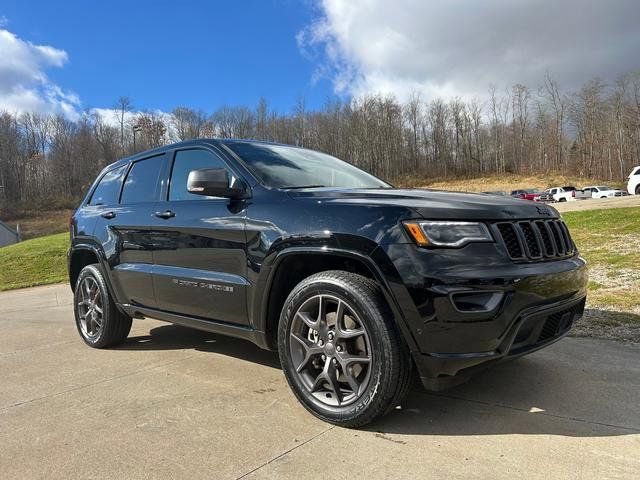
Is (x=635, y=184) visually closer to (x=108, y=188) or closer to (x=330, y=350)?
(x=108, y=188)

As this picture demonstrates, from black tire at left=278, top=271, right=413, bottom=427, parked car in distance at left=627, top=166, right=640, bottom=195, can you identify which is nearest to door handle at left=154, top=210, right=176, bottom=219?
black tire at left=278, top=271, right=413, bottom=427

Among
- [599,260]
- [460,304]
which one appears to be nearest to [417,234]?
[460,304]

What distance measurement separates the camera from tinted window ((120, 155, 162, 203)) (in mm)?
4312

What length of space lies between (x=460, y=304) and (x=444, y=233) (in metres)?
0.37

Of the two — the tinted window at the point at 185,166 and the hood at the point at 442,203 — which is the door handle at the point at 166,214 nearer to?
the tinted window at the point at 185,166

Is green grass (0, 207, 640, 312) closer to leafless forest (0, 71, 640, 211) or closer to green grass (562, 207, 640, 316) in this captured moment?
green grass (562, 207, 640, 316)

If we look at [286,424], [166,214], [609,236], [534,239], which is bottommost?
[286,424]

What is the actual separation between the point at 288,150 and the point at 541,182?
6608 centimetres

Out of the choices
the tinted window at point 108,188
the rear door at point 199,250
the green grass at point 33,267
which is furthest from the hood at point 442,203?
the green grass at point 33,267

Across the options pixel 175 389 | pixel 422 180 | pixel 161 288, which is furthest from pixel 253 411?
pixel 422 180

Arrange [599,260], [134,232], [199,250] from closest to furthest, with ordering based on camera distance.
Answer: [199,250] → [134,232] → [599,260]

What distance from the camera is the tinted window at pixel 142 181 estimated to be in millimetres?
4312

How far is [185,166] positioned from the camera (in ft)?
13.3

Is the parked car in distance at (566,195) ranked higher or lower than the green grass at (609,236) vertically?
higher
